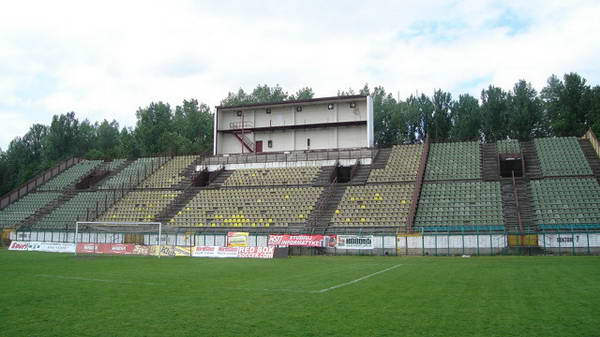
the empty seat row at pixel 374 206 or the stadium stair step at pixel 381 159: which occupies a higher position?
the stadium stair step at pixel 381 159

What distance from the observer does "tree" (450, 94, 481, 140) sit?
69438mm

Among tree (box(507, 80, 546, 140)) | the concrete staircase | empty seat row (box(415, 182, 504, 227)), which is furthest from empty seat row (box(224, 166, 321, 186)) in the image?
tree (box(507, 80, 546, 140))

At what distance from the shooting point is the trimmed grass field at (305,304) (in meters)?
9.96

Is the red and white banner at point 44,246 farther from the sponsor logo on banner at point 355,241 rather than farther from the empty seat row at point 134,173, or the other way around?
the sponsor logo on banner at point 355,241

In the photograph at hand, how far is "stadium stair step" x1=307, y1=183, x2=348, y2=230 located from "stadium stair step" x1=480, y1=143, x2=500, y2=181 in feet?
43.0

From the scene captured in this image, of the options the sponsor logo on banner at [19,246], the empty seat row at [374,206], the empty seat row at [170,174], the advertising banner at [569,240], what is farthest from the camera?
the empty seat row at [170,174]

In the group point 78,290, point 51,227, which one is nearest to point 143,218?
point 51,227

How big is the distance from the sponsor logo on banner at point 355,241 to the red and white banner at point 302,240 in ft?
1.74

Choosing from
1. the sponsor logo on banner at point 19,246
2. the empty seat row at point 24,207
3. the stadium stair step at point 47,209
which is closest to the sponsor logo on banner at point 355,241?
the sponsor logo on banner at point 19,246

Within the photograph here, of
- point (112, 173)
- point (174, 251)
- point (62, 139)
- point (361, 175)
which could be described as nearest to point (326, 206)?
point (361, 175)

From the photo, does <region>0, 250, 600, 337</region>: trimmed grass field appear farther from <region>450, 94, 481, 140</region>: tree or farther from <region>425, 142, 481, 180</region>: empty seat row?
<region>450, 94, 481, 140</region>: tree

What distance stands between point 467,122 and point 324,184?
30978 mm

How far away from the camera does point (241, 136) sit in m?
59.8

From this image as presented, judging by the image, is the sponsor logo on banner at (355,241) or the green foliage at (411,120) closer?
the sponsor logo on banner at (355,241)
